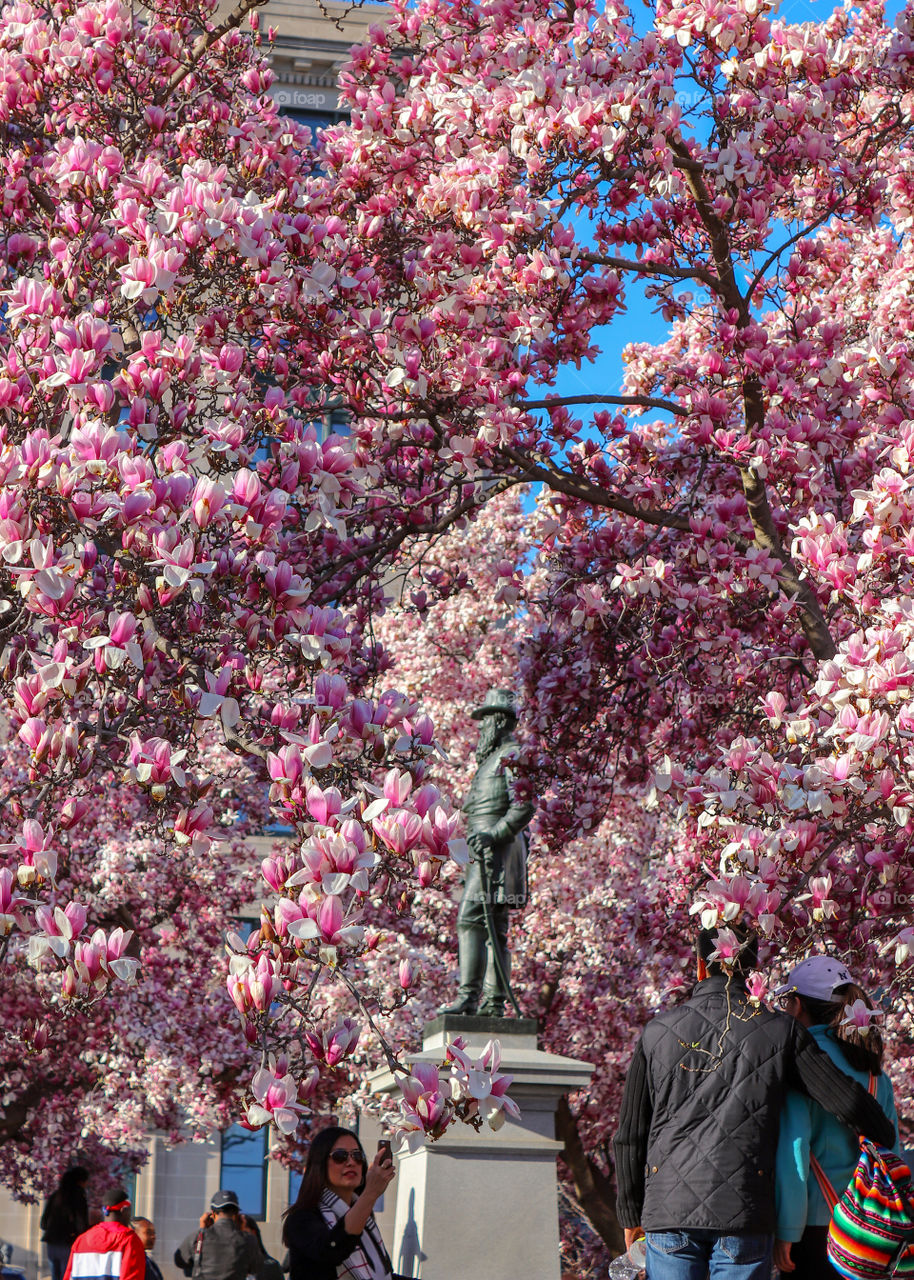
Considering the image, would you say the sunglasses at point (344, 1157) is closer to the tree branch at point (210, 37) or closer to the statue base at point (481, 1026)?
the statue base at point (481, 1026)

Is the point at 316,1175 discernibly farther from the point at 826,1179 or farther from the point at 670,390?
the point at 670,390

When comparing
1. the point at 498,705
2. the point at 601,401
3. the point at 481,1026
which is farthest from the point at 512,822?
the point at 601,401

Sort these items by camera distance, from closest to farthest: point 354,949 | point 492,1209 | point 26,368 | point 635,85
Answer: point 354,949
point 26,368
point 635,85
point 492,1209

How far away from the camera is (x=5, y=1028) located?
16031 millimetres

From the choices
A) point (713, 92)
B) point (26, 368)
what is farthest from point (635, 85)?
point (26, 368)

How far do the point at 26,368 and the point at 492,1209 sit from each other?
592cm

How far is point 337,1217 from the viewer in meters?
4.99

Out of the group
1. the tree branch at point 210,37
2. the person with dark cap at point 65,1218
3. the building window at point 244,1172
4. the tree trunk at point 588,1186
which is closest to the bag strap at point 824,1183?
the tree branch at point 210,37

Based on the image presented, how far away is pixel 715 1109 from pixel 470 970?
5.49m

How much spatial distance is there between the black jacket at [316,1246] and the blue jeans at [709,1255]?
101cm

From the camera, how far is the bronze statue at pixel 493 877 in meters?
9.80

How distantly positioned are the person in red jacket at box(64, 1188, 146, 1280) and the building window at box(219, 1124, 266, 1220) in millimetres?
20312

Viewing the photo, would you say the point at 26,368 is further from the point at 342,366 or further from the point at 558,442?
the point at 558,442

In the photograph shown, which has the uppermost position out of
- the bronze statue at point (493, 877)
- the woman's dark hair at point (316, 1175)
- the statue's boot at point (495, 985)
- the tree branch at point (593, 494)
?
the tree branch at point (593, 494)
